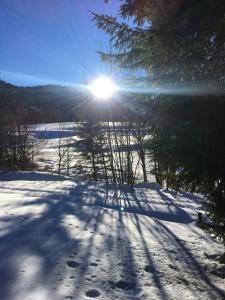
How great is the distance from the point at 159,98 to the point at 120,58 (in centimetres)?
108

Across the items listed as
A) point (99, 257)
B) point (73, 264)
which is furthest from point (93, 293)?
point (99, 257)

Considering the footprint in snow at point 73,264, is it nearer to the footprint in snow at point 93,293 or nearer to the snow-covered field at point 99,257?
the snow-covered field at point 99,257

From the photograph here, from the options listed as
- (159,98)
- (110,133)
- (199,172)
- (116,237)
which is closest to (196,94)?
(159,98)

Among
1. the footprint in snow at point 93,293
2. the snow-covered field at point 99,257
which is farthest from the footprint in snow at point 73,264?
the footprint in snow at point 93,293

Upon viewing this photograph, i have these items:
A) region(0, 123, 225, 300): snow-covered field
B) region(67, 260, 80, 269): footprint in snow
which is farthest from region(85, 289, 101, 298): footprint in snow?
region(67, 260, 80, 269): footprint in snow

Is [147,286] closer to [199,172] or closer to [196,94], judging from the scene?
[199,172]

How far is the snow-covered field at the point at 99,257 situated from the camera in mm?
2852

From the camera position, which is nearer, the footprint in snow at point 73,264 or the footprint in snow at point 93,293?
the footprint in snow at point 93,293

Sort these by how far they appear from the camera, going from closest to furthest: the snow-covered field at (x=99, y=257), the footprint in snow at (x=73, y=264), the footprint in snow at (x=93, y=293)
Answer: the footprint in snow at (x=93, y=293)
the snow-covered field at (x=99, y=257)
the footprint in snow at (x=73, y=264)

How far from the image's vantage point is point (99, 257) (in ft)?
11.6

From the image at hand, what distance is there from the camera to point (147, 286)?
3.13 m

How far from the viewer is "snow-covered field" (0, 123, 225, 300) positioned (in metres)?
2.85

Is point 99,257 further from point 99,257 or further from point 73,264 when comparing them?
point 73,264

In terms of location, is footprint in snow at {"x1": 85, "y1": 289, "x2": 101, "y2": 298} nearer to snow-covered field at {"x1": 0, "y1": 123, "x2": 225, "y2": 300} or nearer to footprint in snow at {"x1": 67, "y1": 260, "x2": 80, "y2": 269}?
snow-covered field at {"x1": 0, "y1": 123, "x2": 225, "y2": 300}
